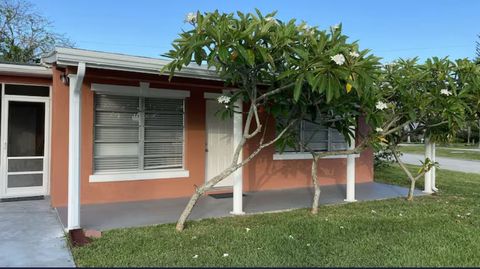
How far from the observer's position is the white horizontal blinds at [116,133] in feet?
27.4

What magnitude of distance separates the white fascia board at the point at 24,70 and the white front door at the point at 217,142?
323cm

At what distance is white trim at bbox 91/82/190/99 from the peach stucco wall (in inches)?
3.3

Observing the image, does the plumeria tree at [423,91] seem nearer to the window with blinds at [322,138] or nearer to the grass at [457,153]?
the window with blinds at [322,138]

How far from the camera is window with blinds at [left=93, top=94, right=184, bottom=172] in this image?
8.39 metres

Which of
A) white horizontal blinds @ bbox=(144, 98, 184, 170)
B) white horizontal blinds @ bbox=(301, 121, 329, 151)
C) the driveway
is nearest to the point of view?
the driveway

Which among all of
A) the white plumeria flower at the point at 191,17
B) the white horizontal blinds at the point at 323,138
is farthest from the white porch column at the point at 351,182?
the white plumeria flower at the point at 191,17

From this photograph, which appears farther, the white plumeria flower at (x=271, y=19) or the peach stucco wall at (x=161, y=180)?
the peach stucco wall at (x=161, y=180)

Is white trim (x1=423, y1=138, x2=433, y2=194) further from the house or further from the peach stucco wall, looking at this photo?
the house

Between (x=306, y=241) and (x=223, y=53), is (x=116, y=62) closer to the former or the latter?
(x=223, y=53)

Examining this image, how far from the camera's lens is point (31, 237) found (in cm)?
584

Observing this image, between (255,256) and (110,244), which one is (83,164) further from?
(255,256)

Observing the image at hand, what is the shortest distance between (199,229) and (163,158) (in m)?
2.97

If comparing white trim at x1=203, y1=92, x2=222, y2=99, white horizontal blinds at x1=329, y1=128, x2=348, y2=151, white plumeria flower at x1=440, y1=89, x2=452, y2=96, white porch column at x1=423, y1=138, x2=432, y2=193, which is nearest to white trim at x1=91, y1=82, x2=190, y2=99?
white trim at x1=203, y1=92, x2=222, y2=99

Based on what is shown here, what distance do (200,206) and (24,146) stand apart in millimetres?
3741
